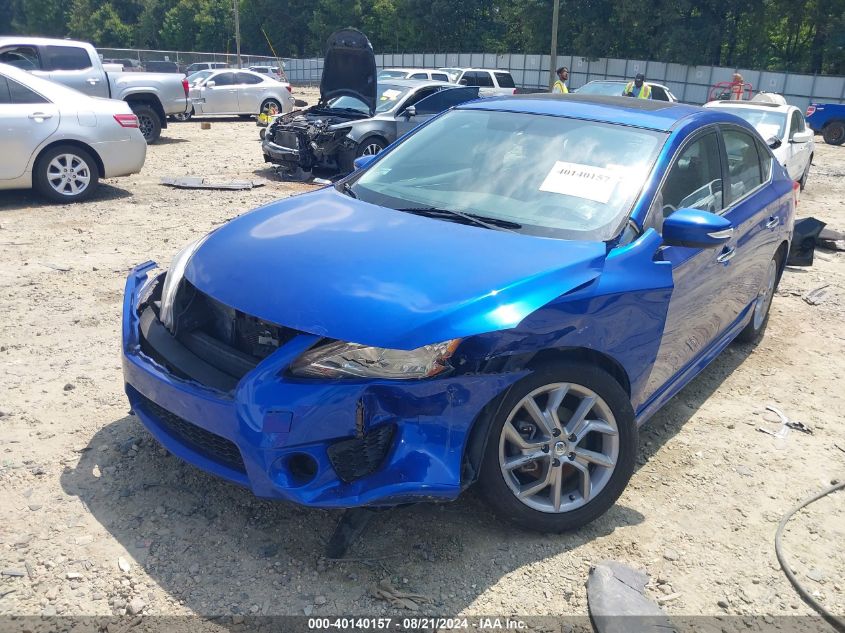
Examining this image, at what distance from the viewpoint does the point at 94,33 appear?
256ft

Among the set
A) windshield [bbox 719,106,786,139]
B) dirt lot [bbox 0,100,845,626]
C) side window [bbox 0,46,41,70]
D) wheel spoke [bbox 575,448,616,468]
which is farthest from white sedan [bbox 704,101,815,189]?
side window [bbox 0,46,41,70]

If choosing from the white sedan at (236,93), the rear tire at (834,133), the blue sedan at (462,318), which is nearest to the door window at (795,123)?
the blue sedan at (462,318)

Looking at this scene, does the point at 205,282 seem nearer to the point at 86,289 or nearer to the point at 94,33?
the point at 86,289

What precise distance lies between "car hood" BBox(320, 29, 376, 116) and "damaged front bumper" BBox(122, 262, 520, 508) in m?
10.2

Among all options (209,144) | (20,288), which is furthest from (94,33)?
(20,288)

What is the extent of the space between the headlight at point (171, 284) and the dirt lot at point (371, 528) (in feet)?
2.32

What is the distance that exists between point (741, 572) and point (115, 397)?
324 cm

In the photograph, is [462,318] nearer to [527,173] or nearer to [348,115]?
[527,173]

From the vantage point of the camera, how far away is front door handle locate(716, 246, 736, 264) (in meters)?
3.80

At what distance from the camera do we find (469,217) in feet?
10.9

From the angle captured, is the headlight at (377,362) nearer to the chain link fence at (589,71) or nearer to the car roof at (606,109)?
the car roof at (606,109)

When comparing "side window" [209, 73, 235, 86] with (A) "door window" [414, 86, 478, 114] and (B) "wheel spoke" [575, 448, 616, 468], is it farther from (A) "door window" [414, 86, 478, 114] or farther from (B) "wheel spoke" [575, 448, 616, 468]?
(B) "wheel spoke" [575, 448, 616, 468]

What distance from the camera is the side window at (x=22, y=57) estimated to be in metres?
11.5

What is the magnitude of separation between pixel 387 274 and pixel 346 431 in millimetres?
641
